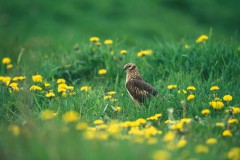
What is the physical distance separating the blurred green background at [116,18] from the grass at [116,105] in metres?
5.01

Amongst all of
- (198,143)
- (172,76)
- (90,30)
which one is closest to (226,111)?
(198,143)

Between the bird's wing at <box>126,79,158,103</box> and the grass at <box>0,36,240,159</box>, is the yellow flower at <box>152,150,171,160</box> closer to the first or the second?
the grass at <box>0,36,240,159</box>

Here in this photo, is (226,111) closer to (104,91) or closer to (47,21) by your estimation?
(104,91)

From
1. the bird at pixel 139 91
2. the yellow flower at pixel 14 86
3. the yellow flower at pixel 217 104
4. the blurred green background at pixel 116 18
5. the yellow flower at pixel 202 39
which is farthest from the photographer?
the blurred green background at pixel 116 18

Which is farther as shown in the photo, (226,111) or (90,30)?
(90,30)

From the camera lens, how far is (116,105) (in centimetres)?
667

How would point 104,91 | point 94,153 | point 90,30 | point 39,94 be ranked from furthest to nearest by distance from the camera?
1. point 90,30
2. point 104,91
3. point 39,94
4. point 94,153

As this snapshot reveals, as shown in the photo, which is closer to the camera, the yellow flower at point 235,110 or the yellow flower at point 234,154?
the yellow flower at point 234,154

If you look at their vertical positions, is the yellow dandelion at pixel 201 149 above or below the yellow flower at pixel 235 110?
below

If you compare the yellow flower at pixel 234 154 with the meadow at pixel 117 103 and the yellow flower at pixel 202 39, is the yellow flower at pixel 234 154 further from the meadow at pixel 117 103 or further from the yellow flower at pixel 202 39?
the yellow flower at pixel 202 39

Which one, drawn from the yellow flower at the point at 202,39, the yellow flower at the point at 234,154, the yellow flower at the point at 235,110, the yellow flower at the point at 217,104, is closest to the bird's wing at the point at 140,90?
the yellow flower at the point at 217,104

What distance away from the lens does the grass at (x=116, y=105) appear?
462 cm

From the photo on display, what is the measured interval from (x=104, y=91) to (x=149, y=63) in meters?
1.06

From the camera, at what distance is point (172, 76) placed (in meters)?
7.38
